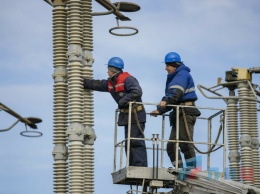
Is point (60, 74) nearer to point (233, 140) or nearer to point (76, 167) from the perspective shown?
point (76, 167)

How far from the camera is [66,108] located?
2444 cm

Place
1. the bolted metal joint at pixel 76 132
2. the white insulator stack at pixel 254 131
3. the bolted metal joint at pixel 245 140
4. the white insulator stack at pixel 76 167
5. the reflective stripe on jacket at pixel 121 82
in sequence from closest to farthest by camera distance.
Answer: the white insulator stack at pixel 76 167 < the bolted metal joint at pixel 76 132 < the reflective stripe on jacket at pixel 121 82 < the bolted metal joint at pixel 245 140 < the white insulator stack at pixel 254 131

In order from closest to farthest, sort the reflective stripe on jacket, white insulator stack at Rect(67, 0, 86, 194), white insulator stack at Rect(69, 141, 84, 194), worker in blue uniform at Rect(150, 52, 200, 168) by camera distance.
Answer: white insulator stack at Rect(69, 141, 84, 194) → white insulator stack at Rect(67, 0, 86, 194) → worker in blue uniform at Rect(150, 52, 200, 168) → the reflective stripe on jacket

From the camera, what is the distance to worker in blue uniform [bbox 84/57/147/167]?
78.6 feet

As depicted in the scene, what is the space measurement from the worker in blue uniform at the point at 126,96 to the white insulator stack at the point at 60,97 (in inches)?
26.3

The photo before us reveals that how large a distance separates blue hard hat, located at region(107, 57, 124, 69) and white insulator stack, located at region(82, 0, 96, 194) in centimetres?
54

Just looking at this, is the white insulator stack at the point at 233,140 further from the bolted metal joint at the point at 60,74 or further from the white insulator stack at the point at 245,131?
the bolted metal joint at the point at 60,74

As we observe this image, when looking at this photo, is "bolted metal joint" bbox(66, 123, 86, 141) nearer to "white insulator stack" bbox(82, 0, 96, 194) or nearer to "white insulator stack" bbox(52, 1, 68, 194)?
"white insulator stack" bbox(82, 0, 96, 194)

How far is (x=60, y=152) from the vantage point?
24.2 meters

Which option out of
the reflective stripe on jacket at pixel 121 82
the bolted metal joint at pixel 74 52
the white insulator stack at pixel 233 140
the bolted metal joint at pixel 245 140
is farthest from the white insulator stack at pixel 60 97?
the bolted metal joint at pixel 245 140

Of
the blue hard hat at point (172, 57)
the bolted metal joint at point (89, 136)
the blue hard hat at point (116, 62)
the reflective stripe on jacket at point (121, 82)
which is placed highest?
the blue hard hat at point (172, 57)

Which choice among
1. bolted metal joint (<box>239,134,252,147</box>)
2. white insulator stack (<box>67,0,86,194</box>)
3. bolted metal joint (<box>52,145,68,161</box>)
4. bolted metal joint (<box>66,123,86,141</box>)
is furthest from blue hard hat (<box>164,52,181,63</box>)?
bolted metal joint (<box>239,134,252,147</box>)

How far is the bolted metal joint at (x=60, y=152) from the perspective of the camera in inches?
951

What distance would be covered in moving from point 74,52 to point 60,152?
2432 mm
